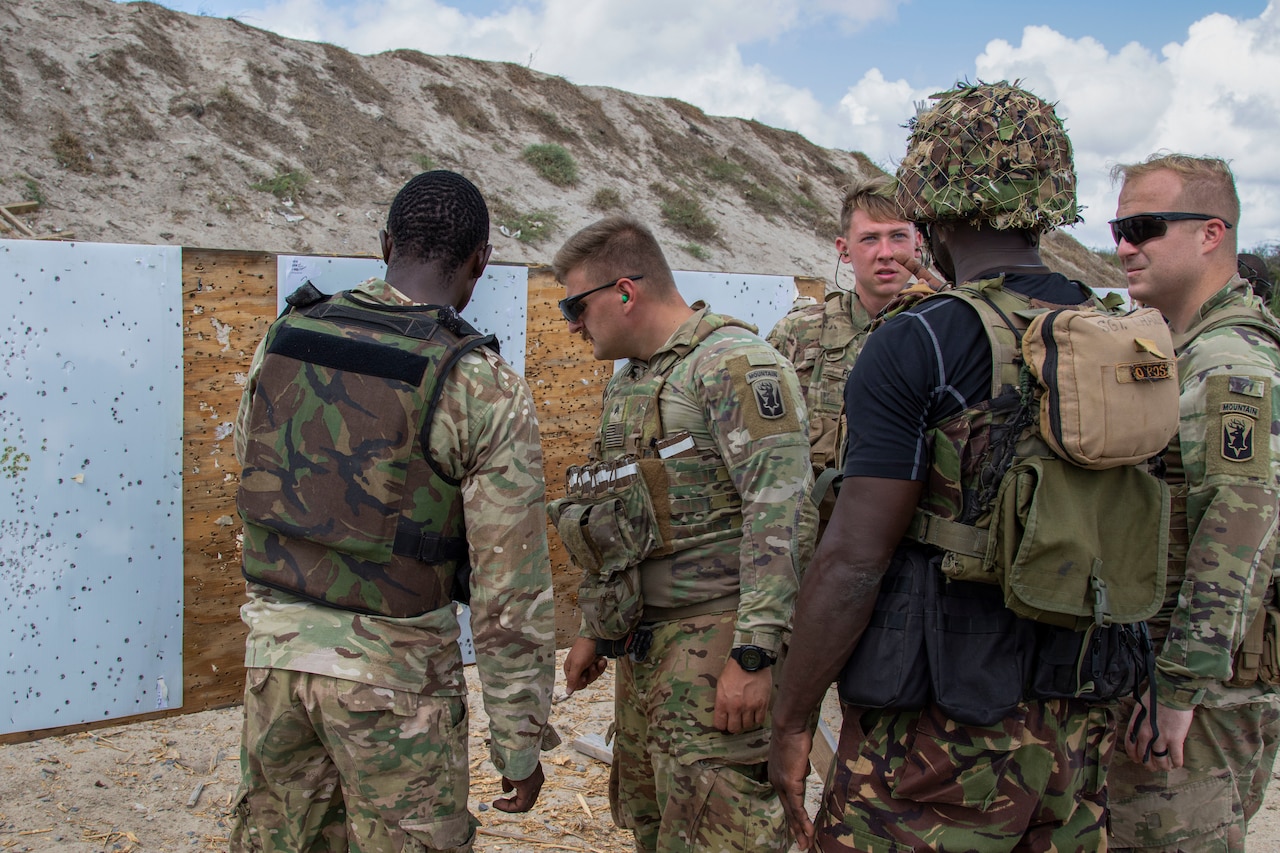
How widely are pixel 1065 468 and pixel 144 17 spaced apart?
20904mm

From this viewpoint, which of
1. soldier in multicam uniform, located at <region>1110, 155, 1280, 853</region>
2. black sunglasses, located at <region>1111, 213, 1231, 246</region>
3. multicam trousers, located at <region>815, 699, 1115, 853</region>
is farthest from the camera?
black sunglasses, located at <region>1111, 213, 1231, 246</region>

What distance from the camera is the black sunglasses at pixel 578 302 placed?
8.52 ft

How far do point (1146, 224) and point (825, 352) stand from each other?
5.32 ft

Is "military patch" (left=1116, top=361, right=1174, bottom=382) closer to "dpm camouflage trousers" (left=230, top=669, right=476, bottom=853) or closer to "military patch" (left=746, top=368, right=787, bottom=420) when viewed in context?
"military patch" (left=746, top=368, right=787, bottom=420)

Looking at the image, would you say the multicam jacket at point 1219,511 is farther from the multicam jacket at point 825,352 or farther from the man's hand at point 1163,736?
the multicam jacket at point 825,352

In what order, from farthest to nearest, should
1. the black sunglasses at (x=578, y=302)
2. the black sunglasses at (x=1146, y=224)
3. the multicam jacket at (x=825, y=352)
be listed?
the multicam jacket at (x=825, y=352), the black sunglasses at (x=578, y=302), the black sunglasses at (x=1146, y=224)

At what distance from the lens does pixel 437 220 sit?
7.07 ft

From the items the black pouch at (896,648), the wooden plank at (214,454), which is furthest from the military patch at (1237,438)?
the wooden plank at (214,454)

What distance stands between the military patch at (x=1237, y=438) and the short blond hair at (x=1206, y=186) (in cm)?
63

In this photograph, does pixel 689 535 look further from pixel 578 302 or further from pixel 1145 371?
pixel 1145 371

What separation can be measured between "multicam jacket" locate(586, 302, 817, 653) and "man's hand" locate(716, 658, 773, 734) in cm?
7

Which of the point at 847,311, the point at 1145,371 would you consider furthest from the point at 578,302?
the point at 847,311

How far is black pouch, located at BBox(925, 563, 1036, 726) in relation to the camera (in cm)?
162

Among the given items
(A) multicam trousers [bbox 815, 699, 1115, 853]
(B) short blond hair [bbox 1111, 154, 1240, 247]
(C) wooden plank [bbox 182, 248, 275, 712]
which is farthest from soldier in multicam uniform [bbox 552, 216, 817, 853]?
(C) wooden plank [bbox 182, 248, 275, 712]
